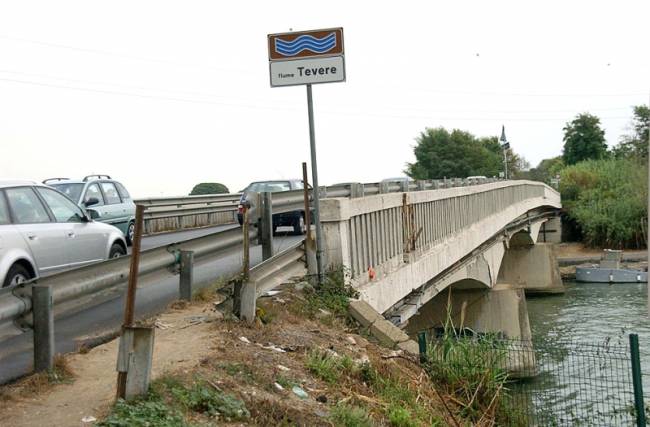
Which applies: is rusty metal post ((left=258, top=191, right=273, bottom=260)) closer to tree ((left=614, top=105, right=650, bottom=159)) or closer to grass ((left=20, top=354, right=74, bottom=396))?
grass ((left=20, top=354, right=74, bottom=396))

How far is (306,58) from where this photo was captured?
8883 millimetres

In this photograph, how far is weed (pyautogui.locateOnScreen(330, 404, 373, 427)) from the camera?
216 inches

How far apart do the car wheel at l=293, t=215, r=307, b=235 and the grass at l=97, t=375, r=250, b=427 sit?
13.4 m

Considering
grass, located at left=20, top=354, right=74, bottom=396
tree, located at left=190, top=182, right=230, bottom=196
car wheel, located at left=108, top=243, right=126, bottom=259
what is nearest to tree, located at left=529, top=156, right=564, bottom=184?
tree, located at left=190, top=182, right=230, bottom=196

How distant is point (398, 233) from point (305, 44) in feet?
18.6

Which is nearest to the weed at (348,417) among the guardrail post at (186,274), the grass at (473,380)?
the grass at (473,380)

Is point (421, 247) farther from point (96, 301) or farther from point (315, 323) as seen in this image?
point (96, 301)

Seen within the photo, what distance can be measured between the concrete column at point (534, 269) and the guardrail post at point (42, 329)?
141ft

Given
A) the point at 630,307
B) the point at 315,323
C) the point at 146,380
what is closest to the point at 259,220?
the point at 315,323

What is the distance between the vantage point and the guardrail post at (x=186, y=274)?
8.27 metres

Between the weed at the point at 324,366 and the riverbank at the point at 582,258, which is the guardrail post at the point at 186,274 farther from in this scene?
the riverbank at the point at 582,258

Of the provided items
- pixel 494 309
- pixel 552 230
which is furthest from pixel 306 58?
pixel 552 230

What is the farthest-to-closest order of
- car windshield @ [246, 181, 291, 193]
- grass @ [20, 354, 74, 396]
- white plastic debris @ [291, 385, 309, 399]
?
car windshield @ [246, 181, 291, 193] < white plastic debris @ [291, 385, 309, 399] < grass @ [20, 354, 74, 396]

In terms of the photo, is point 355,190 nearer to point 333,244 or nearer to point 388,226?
point 388,226
